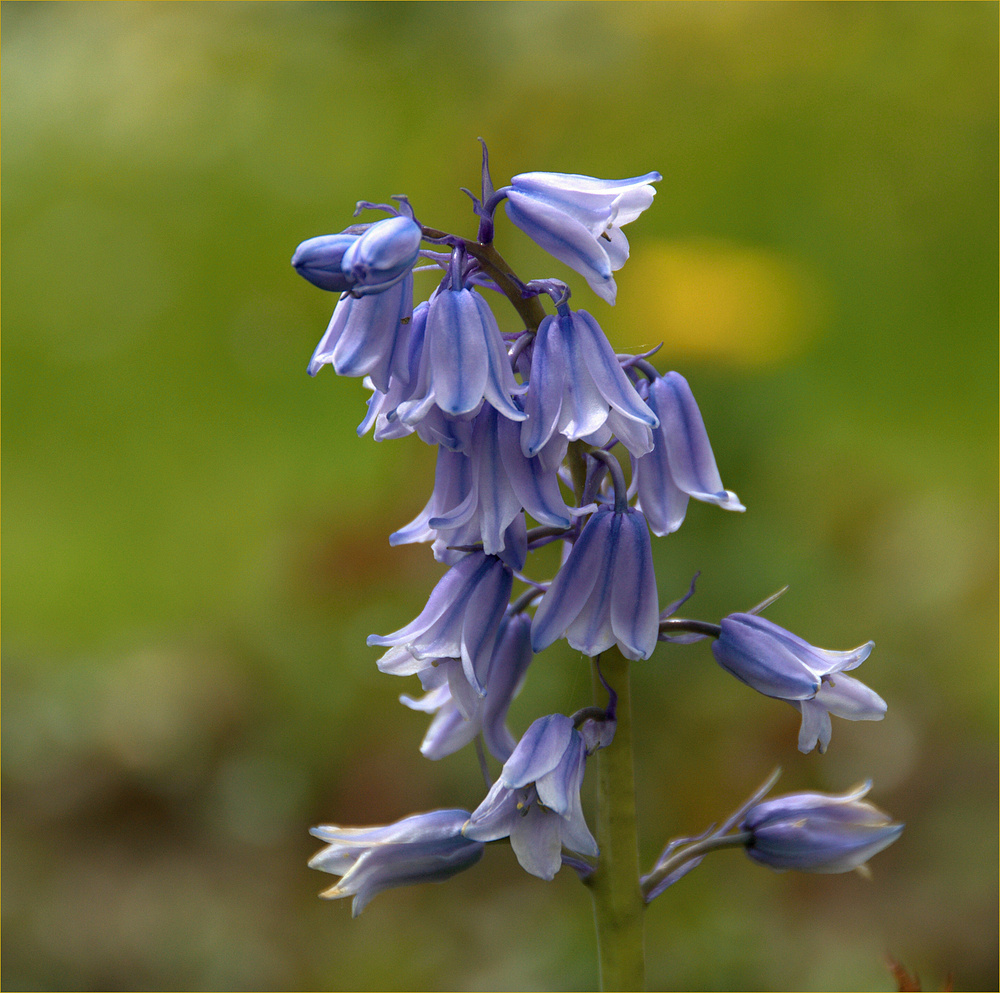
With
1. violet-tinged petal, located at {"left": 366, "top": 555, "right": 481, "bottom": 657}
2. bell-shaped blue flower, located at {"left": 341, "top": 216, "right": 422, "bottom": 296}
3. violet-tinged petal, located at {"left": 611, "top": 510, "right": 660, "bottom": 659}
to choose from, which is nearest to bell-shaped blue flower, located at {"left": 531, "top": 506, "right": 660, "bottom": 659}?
violet-tinged petal, located at {"left": 611, "top": 510, "right": 660, "bottom": 659}

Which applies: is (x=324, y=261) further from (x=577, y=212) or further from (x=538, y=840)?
(x=538, y=840)

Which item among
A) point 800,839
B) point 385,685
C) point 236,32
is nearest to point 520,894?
point 385,685

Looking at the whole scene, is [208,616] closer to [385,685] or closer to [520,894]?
[385,685]

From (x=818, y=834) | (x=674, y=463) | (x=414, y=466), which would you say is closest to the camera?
(x=674, y=463)

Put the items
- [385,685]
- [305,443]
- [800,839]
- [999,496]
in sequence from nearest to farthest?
1. [800,839]
2. [385,685]
3. [999,496]
4. [305,443]

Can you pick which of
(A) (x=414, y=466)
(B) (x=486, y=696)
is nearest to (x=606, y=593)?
(B) (x=486, y=696)

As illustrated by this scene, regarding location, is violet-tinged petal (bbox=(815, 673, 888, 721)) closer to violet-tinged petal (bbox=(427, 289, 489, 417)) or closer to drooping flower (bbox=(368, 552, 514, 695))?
drooping flower (bbox=(368, 552, 514, 695))

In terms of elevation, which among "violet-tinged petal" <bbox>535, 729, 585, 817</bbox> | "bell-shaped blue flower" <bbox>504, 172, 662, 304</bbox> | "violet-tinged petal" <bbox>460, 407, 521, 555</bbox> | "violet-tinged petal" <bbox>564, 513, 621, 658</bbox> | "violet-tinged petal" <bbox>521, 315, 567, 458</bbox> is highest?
"bell-shaped blue flower" <bbox>504, 172, 662, 304</bbox>
